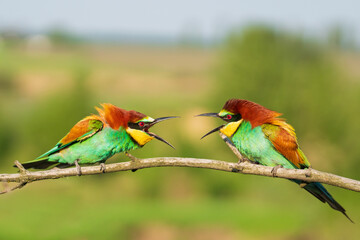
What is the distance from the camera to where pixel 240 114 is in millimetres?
3584

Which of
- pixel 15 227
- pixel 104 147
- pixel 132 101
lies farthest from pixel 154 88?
pixel 104 147

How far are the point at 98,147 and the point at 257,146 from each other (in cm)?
106

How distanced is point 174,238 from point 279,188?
22.2ft

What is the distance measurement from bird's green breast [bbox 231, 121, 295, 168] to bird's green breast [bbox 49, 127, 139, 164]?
2.27ft

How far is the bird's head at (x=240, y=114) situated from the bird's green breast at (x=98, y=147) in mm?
631

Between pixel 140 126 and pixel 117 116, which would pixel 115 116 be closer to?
pixel 117 116

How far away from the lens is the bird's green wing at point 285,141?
146 inches

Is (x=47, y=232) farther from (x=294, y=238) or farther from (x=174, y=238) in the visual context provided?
(x=294, y=238)

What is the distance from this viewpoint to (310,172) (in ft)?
A: 8.93

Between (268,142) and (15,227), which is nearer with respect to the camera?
(268,142)

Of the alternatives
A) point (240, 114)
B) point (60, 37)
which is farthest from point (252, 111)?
point (60, 37)

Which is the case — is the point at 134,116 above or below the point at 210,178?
above

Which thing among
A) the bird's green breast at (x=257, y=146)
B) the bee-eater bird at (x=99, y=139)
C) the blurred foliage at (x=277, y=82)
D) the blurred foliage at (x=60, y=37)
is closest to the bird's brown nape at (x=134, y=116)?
the bee-eater bird at (x=99, y=139)

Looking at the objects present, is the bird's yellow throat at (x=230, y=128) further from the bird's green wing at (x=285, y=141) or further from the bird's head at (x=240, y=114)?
the bird's green wing at (x=285, y=141)
